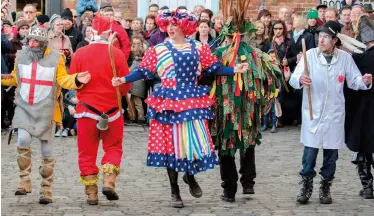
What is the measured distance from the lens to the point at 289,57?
55.1ft

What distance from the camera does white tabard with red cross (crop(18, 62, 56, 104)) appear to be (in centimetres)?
996

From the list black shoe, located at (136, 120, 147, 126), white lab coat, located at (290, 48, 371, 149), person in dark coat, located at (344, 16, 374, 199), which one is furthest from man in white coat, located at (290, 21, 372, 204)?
black shoe, located at (136, 120, 147, 126)

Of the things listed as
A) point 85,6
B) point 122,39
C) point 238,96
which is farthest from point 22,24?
point 238,96

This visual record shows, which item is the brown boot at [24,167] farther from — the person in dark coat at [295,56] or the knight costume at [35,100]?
the person in dark coat at [295,56]

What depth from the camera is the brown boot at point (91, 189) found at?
990 cm

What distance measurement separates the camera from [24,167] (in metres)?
10.0

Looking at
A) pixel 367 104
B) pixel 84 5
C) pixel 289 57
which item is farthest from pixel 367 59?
pixel 84 5

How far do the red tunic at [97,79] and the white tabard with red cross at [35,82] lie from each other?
25 cm

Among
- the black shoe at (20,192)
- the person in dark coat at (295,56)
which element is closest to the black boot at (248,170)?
the black shoe at (20,192)

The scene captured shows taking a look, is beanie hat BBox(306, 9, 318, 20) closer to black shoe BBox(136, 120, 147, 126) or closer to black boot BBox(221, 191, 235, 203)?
black shoe BBox(136, 120, 147, 126)

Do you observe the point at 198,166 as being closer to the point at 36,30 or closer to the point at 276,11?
the point at 36,30

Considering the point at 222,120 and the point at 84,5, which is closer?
the point at 222,120

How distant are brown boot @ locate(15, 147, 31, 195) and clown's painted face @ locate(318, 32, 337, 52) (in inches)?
118

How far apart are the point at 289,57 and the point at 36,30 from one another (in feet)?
24.4
